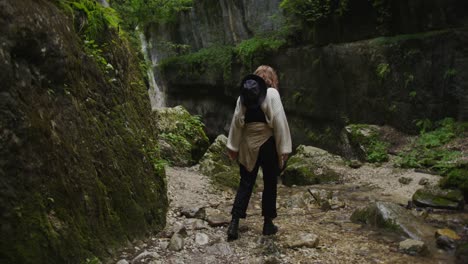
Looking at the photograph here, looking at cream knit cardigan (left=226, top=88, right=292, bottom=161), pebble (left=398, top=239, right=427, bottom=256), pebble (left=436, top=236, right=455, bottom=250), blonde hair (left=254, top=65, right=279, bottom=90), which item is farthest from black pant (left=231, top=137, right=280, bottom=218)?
pebble (left=436, top=236, right=455, bottom=250)

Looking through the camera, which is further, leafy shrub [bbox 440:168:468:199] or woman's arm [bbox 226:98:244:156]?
leafy shrub [bbox 440:168:468:199]

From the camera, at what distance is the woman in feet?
14.8

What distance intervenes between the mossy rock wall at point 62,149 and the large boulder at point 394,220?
2818 millimetres

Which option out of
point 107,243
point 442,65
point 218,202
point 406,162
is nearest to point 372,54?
point 442,65

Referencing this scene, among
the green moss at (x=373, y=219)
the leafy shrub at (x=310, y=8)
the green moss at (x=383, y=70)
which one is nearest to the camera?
the green moss at (x=373, y=219)

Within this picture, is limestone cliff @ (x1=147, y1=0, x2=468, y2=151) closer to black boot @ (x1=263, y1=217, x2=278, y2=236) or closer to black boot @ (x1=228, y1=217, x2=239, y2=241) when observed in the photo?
black boot @ (x1=263, y1=217, x2=278, y2=236)

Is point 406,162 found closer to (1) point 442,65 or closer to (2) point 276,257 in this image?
(1) point 442,65

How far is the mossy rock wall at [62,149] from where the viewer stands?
2555 mm

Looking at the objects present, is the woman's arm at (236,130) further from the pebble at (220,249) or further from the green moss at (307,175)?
the green moss at (307,175)

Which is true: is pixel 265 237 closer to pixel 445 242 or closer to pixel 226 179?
pixel 445 242

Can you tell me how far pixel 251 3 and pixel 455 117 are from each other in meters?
13.5

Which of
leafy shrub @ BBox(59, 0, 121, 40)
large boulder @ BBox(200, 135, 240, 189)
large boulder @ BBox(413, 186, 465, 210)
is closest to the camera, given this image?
leafy shrub @ BBox(59, 0, 121, 40)

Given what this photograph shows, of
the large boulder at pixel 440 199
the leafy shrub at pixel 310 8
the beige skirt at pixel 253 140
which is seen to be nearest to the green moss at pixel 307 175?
the large boulder at pixel 440 199

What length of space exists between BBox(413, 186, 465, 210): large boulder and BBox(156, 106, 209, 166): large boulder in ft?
17.0
